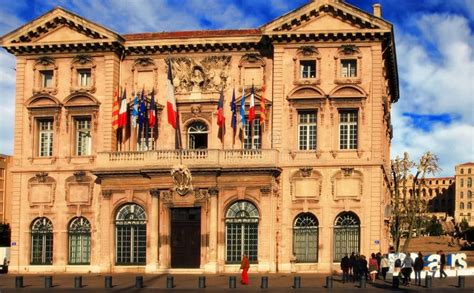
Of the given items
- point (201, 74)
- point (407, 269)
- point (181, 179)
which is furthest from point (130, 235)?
point (407, 269)

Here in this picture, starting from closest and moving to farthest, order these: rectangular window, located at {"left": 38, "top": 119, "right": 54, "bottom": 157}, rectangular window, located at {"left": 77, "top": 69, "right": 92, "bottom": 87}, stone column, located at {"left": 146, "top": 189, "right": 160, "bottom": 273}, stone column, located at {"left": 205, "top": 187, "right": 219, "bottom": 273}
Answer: stone column, located at {"left": 205, "top": 187, "right": 219, "bottom": 273}
stone column, located at {"left": 146, "top": 189, "right": 160, "bottom": 273}
rectangular window, located at {"left": 77, "top": 69, "right": 92, "bottom": 87}
rectangular window, located at {"left": 38, "top": 119, "right": 54, "bottom": 157}

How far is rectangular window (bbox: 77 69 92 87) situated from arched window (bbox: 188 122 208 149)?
21.4 ft

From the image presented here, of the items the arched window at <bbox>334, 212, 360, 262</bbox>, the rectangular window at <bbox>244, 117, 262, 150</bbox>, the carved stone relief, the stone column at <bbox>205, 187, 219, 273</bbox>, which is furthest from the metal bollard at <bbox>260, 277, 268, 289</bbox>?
the carved stone relief

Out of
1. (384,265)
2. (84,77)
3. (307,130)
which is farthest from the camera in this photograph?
(84,77)

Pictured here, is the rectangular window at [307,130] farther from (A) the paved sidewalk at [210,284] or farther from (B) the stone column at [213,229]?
(A) the paved sidewalk at [210,284]

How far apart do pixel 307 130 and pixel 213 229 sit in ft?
24.5

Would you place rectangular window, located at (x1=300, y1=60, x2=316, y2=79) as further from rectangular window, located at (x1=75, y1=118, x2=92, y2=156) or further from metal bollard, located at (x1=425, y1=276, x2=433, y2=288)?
metal bollard, located at (x1=425, y1=276, x2=433, y2=288)

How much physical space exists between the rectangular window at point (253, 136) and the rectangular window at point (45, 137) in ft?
37.0

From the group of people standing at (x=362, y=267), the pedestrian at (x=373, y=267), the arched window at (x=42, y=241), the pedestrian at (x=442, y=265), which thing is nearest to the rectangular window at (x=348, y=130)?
the group of people standing at (x=362, y=267)

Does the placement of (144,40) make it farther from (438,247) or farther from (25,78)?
(438,247)

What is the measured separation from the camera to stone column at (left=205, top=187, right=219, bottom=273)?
4619 cm

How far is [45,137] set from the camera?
1989 inches

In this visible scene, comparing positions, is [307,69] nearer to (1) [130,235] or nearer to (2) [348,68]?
(2) [348,68]

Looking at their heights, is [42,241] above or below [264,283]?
above
